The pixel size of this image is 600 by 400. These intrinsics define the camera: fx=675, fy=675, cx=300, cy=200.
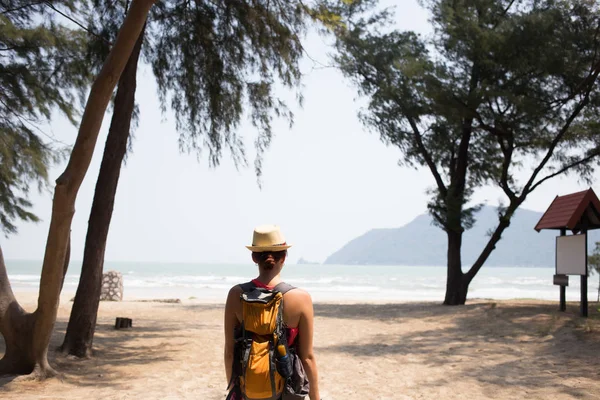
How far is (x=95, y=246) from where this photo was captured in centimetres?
817

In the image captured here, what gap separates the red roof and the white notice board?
264 mm

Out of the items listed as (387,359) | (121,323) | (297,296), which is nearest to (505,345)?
(387,359)

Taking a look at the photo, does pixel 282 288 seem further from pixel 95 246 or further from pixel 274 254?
pixel 95 246

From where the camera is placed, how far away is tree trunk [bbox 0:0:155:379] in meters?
6.12

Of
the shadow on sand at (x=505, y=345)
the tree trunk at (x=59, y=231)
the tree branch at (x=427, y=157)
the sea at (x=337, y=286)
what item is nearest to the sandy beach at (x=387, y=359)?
the shadow on sand at (x=505, y=345)

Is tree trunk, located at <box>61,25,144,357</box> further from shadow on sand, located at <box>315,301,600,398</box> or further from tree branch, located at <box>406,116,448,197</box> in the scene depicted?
tree branch, located at <box>406,116,448,197</box>

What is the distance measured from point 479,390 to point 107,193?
485cm

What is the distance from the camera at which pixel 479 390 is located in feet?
22.3

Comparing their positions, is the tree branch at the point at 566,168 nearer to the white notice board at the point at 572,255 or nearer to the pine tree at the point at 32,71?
the white notice board at the point at 572,255

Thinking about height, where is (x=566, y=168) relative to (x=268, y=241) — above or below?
above

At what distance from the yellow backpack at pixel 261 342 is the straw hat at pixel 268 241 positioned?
0.18m

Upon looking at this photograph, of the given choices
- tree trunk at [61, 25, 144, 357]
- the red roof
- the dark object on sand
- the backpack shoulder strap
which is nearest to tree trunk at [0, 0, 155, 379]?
tree trunk at [61, 25, 144, 357]

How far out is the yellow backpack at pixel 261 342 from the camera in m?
2.88

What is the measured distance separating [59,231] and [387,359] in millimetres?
4665
